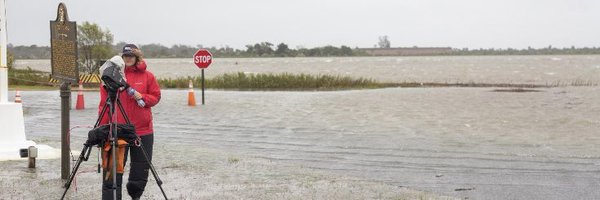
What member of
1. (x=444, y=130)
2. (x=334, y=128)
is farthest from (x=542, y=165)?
(x=334, y=128)

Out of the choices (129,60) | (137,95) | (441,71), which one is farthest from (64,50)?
(441,71)

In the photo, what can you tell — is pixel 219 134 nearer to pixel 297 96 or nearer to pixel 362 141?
pixel 362 141

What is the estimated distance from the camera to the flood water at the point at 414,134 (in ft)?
30.9

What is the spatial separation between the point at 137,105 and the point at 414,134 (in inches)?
352

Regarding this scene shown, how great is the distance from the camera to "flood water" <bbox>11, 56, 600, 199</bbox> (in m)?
9.42

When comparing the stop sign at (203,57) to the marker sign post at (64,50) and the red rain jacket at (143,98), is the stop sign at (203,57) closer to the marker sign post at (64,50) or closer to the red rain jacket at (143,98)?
the marker sign post at (64,50)

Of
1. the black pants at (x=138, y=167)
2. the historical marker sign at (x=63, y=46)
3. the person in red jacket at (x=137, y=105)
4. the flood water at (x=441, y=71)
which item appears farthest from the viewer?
the flood water at (x=441, y=71)

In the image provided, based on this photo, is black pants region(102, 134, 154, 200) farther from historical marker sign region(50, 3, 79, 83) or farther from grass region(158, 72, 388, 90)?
grass region(158, 72, 388, 90)

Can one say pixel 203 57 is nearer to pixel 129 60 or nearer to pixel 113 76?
pixel 129 60

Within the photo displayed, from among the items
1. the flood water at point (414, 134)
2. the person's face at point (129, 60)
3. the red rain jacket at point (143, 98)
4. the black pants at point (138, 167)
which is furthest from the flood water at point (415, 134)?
the person's face at point (129, 60)

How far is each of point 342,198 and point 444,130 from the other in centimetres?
841

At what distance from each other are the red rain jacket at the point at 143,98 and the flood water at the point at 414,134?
3.35 m

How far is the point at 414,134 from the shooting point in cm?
1507

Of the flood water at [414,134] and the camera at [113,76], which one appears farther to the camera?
the flood water at [414,134]
